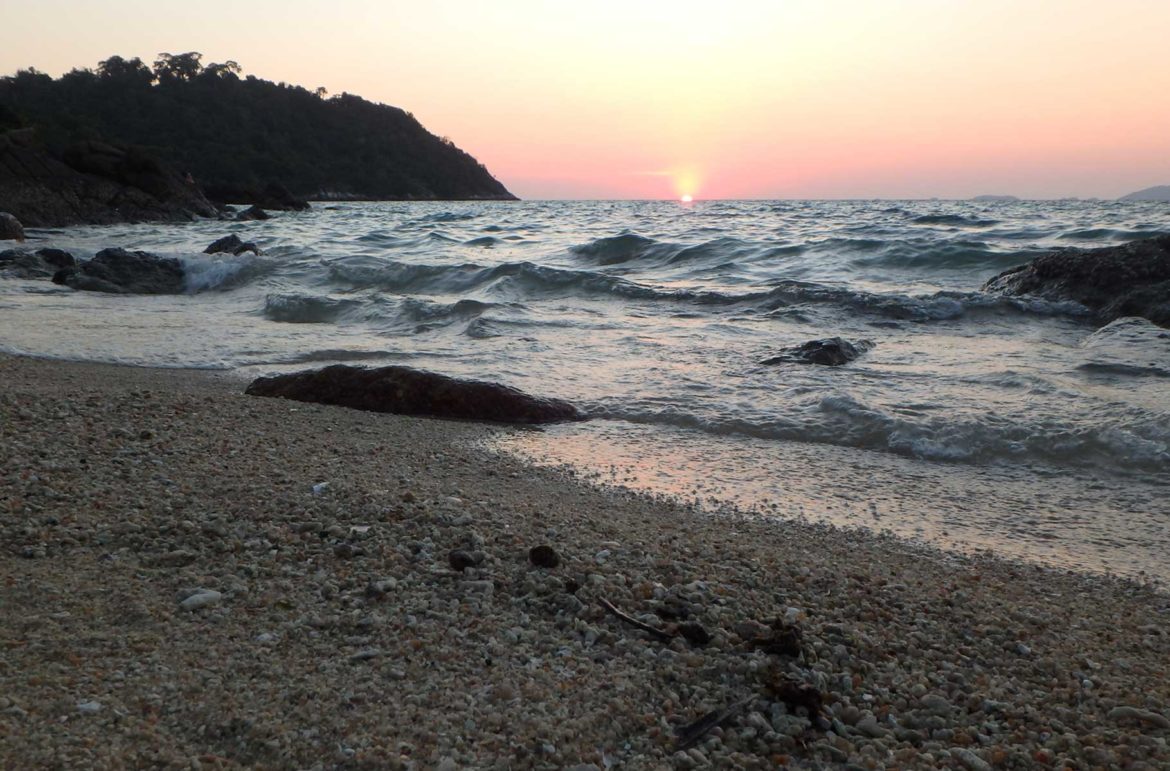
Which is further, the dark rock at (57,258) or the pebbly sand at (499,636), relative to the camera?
the dark rock at (57,258)

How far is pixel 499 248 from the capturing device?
58.6ft

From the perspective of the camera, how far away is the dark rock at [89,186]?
24.8m

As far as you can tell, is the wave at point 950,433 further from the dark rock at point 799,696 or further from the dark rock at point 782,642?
the dark rock at point 799,696

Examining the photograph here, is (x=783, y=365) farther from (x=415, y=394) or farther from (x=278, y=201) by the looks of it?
(x=278, y=201)

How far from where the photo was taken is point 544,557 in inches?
101

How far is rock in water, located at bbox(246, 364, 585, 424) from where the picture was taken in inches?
201

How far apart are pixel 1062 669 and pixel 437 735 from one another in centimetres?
161

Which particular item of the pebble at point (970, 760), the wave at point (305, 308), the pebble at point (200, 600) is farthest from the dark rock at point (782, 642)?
the wave at point (305, 308)

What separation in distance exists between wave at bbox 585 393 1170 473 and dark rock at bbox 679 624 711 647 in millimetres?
2682

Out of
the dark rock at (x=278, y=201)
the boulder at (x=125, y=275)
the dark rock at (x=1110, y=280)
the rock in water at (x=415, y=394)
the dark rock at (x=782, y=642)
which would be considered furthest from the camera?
the dark rock at (x=278, y=201)

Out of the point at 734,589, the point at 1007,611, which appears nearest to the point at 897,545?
the point at 1007,611

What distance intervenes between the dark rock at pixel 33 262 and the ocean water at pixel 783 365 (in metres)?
0.88

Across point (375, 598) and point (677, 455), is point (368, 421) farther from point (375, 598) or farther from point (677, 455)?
point (375, 598)

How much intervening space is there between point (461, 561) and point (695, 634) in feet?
2.53
